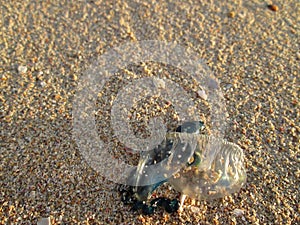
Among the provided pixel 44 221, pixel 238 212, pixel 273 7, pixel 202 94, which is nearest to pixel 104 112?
pixel 202 94

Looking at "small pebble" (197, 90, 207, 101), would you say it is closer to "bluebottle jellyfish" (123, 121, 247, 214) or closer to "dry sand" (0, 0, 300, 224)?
"dry sand" (0, 0, 300, 224)

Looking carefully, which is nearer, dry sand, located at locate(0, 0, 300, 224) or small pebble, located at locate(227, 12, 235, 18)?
dry sand, located at locate(0, 0, 300, 224)

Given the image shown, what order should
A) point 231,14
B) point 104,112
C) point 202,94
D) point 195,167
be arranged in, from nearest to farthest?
point 195,167
point 104,112
point 202,94
point 231,14

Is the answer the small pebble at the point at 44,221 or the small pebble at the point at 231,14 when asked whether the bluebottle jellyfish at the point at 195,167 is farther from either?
the small pebble at the point at 231,14

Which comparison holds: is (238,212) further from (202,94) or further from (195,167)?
(202,94)

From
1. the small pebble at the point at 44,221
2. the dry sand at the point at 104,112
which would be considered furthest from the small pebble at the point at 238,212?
the small pebble at the point at 44,221

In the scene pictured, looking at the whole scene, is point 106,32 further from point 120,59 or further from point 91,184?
point 91,184

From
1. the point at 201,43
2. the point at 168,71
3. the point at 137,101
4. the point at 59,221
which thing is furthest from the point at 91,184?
the point at 201,43

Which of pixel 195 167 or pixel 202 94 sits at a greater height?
pixel 195 167

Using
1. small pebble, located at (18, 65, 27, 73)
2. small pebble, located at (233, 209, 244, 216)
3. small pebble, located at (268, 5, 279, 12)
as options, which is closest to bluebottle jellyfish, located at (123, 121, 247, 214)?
small pebble, located at (233, 209, 244, 216)
